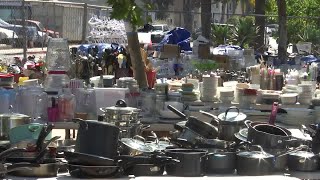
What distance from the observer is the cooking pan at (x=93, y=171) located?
4617 millimetres

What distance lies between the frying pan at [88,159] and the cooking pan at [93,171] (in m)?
0.03

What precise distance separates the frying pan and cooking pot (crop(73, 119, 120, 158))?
0.21 ft

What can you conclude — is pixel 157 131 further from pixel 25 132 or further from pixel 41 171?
pixel 41 171

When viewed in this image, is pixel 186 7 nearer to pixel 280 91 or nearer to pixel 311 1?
pixel 311 1

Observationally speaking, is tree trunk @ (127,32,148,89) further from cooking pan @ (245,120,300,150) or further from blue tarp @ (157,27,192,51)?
blue tarp @ (157,27,192,51)

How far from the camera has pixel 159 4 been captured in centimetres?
5553

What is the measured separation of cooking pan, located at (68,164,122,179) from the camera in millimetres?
4617

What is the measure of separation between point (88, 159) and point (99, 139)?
163mm

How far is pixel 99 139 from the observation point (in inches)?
184

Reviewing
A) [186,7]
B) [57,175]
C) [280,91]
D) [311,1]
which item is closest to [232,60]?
[280,91]

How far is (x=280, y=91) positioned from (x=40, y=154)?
4.48m

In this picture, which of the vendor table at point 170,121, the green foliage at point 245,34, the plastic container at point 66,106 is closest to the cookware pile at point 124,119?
the vendor table at point 170,121

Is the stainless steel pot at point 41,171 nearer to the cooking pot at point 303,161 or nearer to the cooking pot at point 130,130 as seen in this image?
the cooking pot at point 130,130

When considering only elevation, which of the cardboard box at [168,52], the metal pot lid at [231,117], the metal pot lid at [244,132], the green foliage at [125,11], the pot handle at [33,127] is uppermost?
the green foliage at [125,11]
